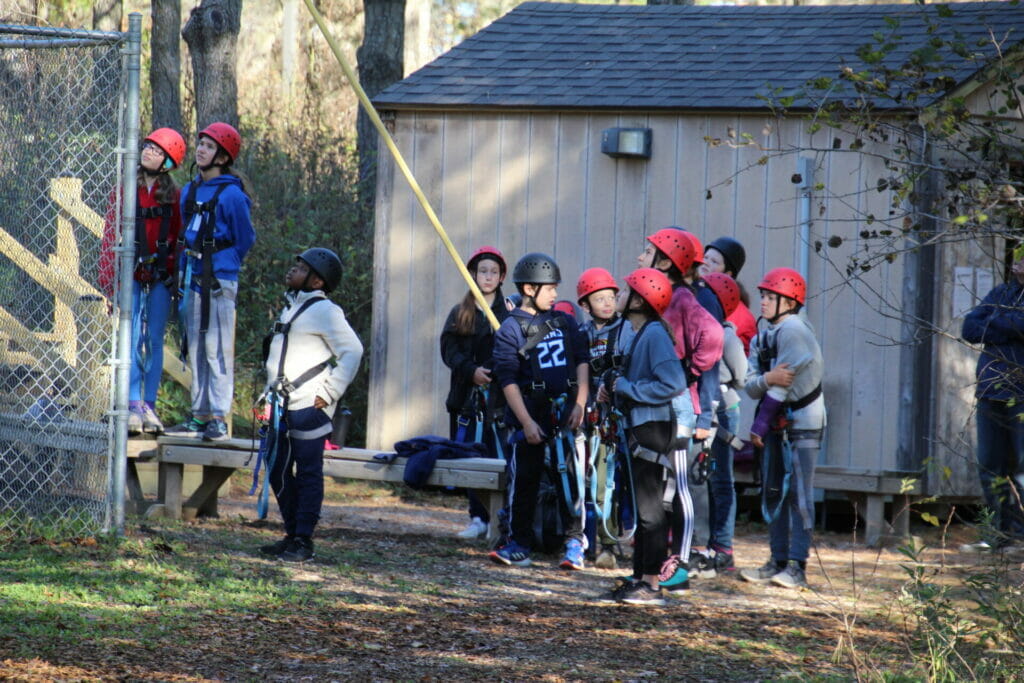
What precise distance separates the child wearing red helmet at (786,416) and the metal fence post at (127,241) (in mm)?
3611

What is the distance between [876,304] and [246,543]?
5089mm

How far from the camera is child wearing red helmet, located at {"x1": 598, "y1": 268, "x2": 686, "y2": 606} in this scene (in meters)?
7.26

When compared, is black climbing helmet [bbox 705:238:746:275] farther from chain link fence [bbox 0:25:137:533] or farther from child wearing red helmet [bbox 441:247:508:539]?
chain link fence [bbox 0:25:137:533]

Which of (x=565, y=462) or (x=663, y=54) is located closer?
(x=565, y=462)

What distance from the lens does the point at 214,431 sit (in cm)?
900

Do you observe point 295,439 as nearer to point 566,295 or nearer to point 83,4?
point 566,295

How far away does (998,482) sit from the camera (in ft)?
17.0

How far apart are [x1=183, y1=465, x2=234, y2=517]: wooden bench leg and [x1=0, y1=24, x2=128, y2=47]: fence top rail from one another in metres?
2.95

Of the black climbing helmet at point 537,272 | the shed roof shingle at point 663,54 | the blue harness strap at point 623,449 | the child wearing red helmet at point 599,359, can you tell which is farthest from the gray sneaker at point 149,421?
the shed roof shingle at point 663,54

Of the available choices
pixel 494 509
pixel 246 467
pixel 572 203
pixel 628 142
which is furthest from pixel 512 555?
pixel 628 142

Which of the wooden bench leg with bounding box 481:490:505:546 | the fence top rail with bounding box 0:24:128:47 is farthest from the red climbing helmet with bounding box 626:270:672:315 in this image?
the fence top rail with bounding box 0:24:128:47

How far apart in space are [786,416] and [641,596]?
156cm

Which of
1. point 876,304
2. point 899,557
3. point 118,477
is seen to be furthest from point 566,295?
point 118,477

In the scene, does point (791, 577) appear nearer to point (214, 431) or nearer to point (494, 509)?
point (494, 509)
